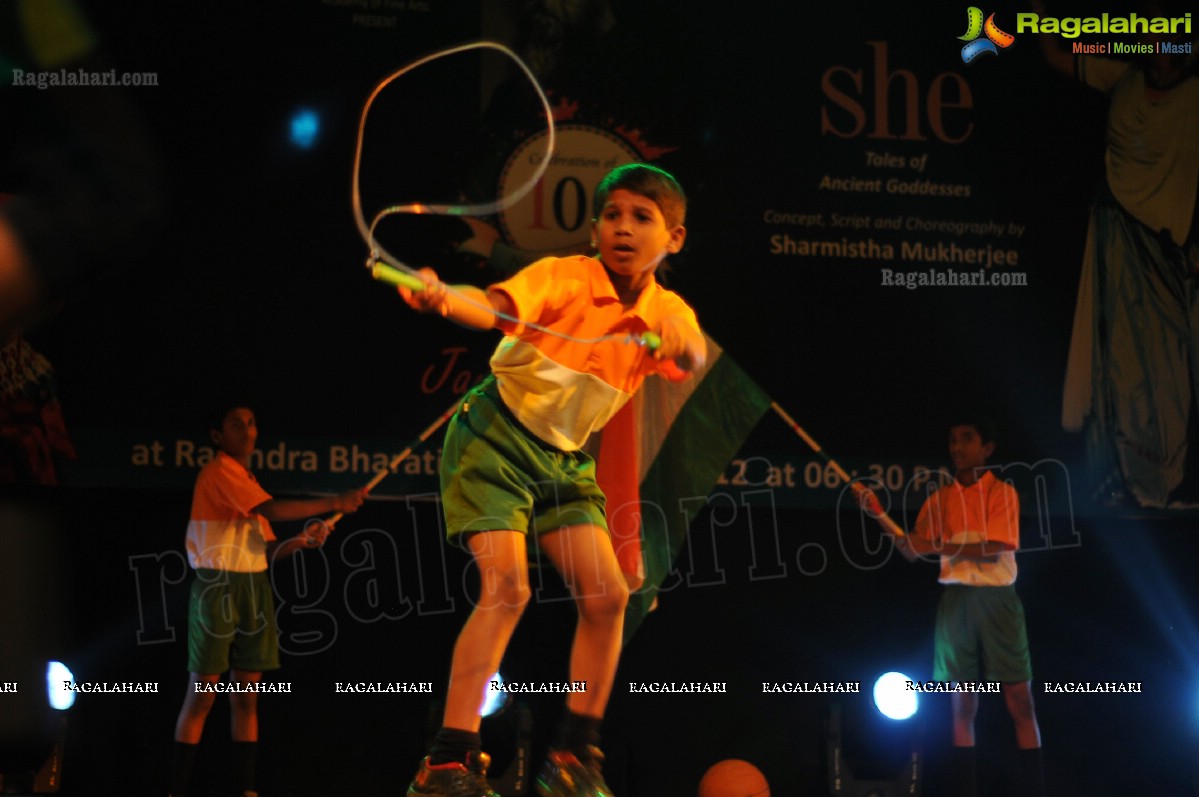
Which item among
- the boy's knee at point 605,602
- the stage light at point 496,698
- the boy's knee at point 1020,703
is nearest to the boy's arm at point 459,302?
the boy's knee at point 605,602

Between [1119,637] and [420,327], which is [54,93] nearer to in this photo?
[420,327]

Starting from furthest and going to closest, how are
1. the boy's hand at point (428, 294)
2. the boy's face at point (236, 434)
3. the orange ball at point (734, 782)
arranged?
the boy's face at point (236, 434)
the orange ball at point (734, 782)
the boy's hand at point (428, 294)

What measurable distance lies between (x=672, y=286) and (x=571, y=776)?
8.01ft

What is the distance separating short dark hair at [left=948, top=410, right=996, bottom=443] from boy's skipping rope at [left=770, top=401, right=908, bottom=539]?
1.57 ft

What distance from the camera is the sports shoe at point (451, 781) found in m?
3.06

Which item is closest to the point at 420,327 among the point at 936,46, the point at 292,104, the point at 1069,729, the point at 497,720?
the point at 292,104

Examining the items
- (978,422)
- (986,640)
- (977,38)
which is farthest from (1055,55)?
(986,640)

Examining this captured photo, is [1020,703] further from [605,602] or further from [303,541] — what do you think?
[303,541]

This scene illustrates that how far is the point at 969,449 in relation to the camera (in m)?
5.33

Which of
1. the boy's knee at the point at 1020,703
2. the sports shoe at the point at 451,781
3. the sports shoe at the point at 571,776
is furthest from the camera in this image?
the boy's knee at the point at 1020,703

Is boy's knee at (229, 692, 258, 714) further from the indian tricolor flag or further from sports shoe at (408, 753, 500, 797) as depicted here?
sports shoe at (408, 753, 500, 797)

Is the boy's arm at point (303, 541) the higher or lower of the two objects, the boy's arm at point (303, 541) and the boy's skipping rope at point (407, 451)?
the lower

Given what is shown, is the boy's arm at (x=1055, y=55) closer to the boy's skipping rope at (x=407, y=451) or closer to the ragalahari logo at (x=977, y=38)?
the ragalahari logo at (x=977, y=38)

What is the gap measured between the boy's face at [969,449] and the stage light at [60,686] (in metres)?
3.57
